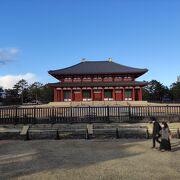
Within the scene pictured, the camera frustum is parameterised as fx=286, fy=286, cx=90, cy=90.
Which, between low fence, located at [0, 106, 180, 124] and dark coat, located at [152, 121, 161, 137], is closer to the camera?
dark coat, located at [152, 121, 161, 137]

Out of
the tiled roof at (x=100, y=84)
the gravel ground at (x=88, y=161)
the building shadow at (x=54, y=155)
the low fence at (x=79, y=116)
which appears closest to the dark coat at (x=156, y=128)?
the gravel ground at (x=88, y=161)

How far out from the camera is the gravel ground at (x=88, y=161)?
27.0 ft

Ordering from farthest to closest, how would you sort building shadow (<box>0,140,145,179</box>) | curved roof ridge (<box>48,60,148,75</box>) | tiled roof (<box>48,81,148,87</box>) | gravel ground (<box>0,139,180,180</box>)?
curved roof ridge (<box>48,60,148,75</box>) < tiled roof (<box>48,81,148,87</box>) < building shadow (<box>0,140,145,179</box>) < gravel ground (<box>0,139,180,180</box>)

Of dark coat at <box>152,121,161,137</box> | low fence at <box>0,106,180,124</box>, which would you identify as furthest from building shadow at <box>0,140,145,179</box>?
low fence at <box>0,106,180,124</box>

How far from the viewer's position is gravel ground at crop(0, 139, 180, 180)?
27.0 ft

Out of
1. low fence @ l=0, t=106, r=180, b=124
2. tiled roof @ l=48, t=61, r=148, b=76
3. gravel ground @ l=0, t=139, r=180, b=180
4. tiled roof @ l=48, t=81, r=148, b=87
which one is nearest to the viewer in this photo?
gravel ground @ l=0, t=139, r=180, b=180

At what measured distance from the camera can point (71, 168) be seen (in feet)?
29.9

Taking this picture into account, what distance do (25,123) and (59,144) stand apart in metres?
5.47

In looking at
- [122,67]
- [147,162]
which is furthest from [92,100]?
[147,162]

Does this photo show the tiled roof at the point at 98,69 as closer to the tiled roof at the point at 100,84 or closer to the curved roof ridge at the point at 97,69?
the curved roof ridge at the point at 97,69

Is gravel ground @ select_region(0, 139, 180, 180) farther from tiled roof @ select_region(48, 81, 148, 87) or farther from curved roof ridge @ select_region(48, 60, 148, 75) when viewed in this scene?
curved roof ridge @ select_region(48, 60, 148, 75)

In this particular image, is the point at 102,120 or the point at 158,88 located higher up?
the point at 158,88

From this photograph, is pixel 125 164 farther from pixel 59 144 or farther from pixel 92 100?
pixel 92 100

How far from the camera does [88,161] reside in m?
10.2
